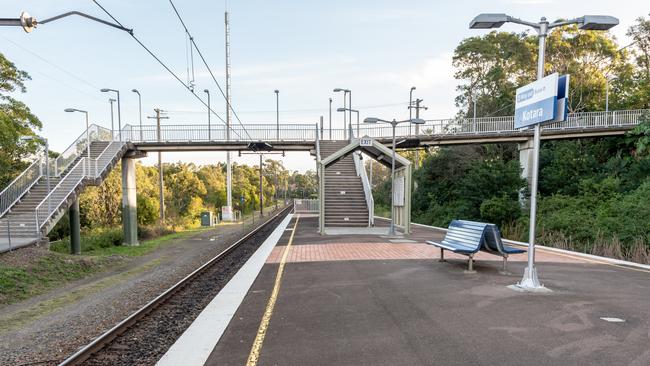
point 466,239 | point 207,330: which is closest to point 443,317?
point 207,330

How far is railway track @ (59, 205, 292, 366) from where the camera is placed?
4914 millimetres

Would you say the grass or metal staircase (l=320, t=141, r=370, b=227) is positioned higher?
metal staircase (l=320, t=141, r=370, b=227)

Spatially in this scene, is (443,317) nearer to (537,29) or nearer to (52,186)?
(537,29)

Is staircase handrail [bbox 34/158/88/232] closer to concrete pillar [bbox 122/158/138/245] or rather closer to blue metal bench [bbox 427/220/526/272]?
concrete pillar [bbox 122/158/138/245]

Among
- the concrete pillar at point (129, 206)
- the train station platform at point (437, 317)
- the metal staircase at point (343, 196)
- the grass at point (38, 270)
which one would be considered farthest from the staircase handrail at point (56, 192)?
the metal staircase at point (343, 196)

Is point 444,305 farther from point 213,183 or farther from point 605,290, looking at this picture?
point 213,183

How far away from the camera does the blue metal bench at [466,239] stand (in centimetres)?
849

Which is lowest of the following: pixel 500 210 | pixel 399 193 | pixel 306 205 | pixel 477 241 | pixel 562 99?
pixel 306 205

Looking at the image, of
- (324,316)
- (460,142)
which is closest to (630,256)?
(324,316)

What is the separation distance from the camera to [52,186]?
747 inches

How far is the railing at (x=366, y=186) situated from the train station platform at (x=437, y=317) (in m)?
10.9

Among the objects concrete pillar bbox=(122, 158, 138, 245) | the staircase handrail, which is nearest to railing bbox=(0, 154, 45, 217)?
the staircase handrail

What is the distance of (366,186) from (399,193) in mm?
3648

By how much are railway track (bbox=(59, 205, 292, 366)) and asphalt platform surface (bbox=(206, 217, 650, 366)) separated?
37.8 inches
